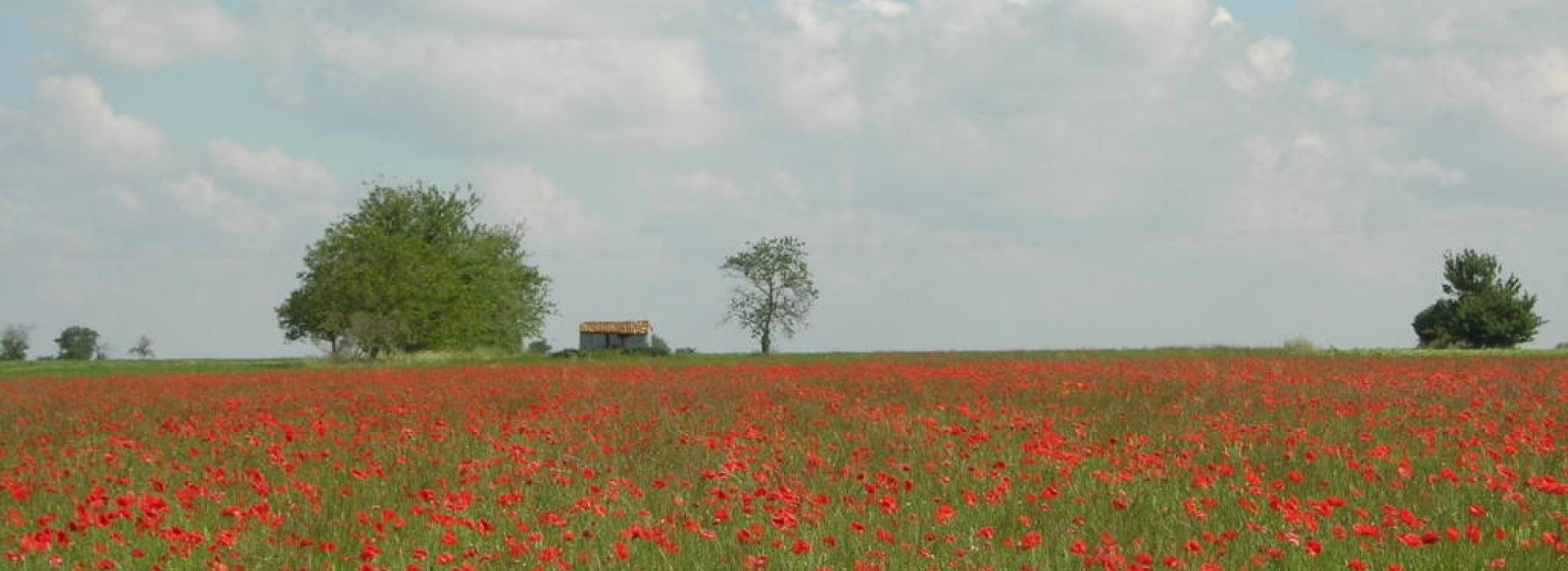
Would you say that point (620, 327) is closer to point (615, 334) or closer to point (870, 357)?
point (615, 334)

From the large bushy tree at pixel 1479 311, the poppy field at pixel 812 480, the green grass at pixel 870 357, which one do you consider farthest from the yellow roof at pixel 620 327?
the poppy field at pixel 812 480

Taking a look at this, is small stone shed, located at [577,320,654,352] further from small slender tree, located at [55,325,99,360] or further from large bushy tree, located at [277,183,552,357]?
small slender tree, located at [55,325,99,360]

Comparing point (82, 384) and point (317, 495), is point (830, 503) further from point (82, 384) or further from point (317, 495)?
point (82, 384)

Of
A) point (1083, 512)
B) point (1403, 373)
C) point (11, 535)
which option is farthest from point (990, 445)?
point (1403, 373)

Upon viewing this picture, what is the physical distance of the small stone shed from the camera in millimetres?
93188

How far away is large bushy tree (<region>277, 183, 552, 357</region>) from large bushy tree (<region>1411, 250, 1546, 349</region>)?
44.4m

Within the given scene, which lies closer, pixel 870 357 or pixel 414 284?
pixel 870 357

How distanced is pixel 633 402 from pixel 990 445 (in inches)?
251

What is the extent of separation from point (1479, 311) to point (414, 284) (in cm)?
4715

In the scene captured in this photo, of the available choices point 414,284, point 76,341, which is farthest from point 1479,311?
point 76,341

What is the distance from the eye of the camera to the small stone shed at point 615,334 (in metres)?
93.2

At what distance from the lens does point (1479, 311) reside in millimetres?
60344

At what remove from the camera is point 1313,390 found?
18.2 m

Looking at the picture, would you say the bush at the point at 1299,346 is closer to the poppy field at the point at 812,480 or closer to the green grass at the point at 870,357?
the green grass at the point at 870,357
